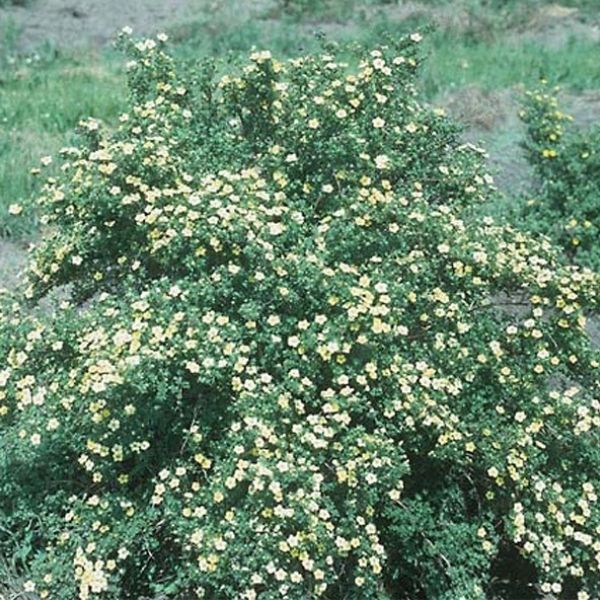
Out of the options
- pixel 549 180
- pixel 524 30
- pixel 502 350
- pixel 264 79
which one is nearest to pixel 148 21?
pixel 524 30

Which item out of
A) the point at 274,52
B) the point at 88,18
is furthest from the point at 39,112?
the point at 88,18

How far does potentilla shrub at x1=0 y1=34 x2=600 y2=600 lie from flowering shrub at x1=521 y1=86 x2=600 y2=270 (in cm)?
229

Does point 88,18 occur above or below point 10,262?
below

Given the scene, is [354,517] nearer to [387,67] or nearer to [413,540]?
[413,540]

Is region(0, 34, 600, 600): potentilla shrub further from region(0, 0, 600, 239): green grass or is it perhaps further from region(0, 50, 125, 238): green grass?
region(0, 0, 600, 239): green grass

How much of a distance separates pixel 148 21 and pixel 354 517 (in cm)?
1190

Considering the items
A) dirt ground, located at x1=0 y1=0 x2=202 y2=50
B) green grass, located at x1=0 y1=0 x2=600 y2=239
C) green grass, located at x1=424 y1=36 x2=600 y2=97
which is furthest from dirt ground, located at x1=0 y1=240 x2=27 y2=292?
dirt ground, located at x1=0 y1=0 x2=202 y2=50

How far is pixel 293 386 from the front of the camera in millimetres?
4457

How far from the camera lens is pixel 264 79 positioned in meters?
5.55

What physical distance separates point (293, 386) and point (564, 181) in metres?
4.08

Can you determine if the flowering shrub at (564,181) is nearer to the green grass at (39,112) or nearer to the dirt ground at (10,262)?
the dirt ground at (10,262)

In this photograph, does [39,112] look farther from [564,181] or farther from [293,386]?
[293,386]

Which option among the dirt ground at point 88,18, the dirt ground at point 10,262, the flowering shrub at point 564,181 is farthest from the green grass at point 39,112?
the flowering shrub at point 564,181

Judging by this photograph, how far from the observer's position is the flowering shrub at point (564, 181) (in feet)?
24.8
